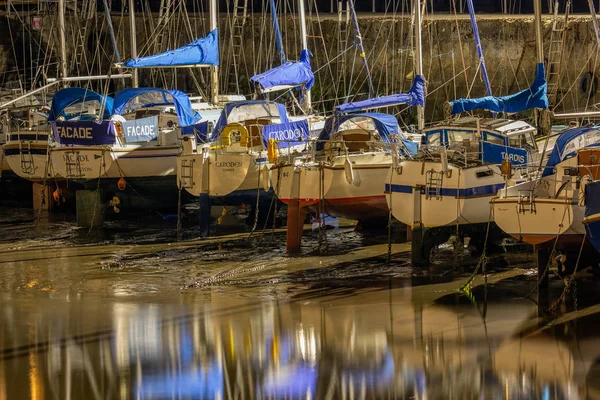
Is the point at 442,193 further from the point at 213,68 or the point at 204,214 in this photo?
the point at 213,68

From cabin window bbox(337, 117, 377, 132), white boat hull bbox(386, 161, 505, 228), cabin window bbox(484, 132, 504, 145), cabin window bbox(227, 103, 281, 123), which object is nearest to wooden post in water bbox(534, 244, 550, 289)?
white boat hull bbox(386, 161, 505, 228)

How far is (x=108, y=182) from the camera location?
2830 cm

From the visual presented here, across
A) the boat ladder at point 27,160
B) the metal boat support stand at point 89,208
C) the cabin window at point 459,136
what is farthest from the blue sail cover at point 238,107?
the boat ladder at point 27,160

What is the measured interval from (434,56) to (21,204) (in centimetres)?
1267

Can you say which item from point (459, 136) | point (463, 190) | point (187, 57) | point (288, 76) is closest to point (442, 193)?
point (463, 190)

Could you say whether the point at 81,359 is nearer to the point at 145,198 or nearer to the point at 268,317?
the point at 268,317

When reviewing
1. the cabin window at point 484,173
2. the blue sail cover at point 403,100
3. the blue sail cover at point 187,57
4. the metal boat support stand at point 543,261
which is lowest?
the metal boat support stand at point 543,261

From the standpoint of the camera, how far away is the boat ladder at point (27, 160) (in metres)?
29.7

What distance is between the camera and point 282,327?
17.2 metres

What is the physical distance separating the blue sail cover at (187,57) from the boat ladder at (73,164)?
232cm

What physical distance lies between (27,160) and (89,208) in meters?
2.65

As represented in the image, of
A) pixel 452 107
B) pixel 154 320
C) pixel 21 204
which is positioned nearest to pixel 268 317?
pixel 154 320

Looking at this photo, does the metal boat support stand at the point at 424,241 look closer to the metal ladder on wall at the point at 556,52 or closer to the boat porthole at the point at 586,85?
the metal ladder on wall at the point at 556,52

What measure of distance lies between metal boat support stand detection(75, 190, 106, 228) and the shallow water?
3.51m
